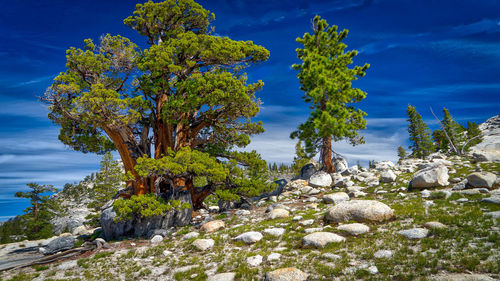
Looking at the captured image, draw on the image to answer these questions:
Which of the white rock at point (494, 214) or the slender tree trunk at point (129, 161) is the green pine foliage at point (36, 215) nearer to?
the slender tree trunk at point (129, 161)

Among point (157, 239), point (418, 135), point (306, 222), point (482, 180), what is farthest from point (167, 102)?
point (418, 135)

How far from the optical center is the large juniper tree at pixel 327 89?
2323 cm

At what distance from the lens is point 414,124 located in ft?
178

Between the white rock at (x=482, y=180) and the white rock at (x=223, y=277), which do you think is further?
the white rock at (x=482, y=180)

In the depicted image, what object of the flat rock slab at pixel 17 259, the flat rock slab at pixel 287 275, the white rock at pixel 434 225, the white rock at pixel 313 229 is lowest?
the flat rock slab at pixel 17 259

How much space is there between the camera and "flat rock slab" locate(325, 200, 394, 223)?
9992 millimetres

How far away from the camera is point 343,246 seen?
26.4 feet

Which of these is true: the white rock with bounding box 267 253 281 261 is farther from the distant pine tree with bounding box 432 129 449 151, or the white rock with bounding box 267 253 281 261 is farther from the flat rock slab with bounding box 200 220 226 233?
the distant pine tree with bounding box 432 129 449 151

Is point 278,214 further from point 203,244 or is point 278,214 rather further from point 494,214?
point 494,214

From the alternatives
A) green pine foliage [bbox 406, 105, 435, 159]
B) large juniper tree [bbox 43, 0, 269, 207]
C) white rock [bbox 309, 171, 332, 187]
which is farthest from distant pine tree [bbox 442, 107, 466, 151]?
large juniper tree [bbox 43, 0, 269, 207]

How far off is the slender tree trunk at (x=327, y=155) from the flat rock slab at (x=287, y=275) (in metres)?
20.2

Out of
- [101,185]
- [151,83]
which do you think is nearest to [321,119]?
[151,83]

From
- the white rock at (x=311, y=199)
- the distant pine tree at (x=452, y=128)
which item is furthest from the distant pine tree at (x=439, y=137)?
the white rock at (x=311, y=199)

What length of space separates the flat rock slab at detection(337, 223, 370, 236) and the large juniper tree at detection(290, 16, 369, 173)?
14287 mm
